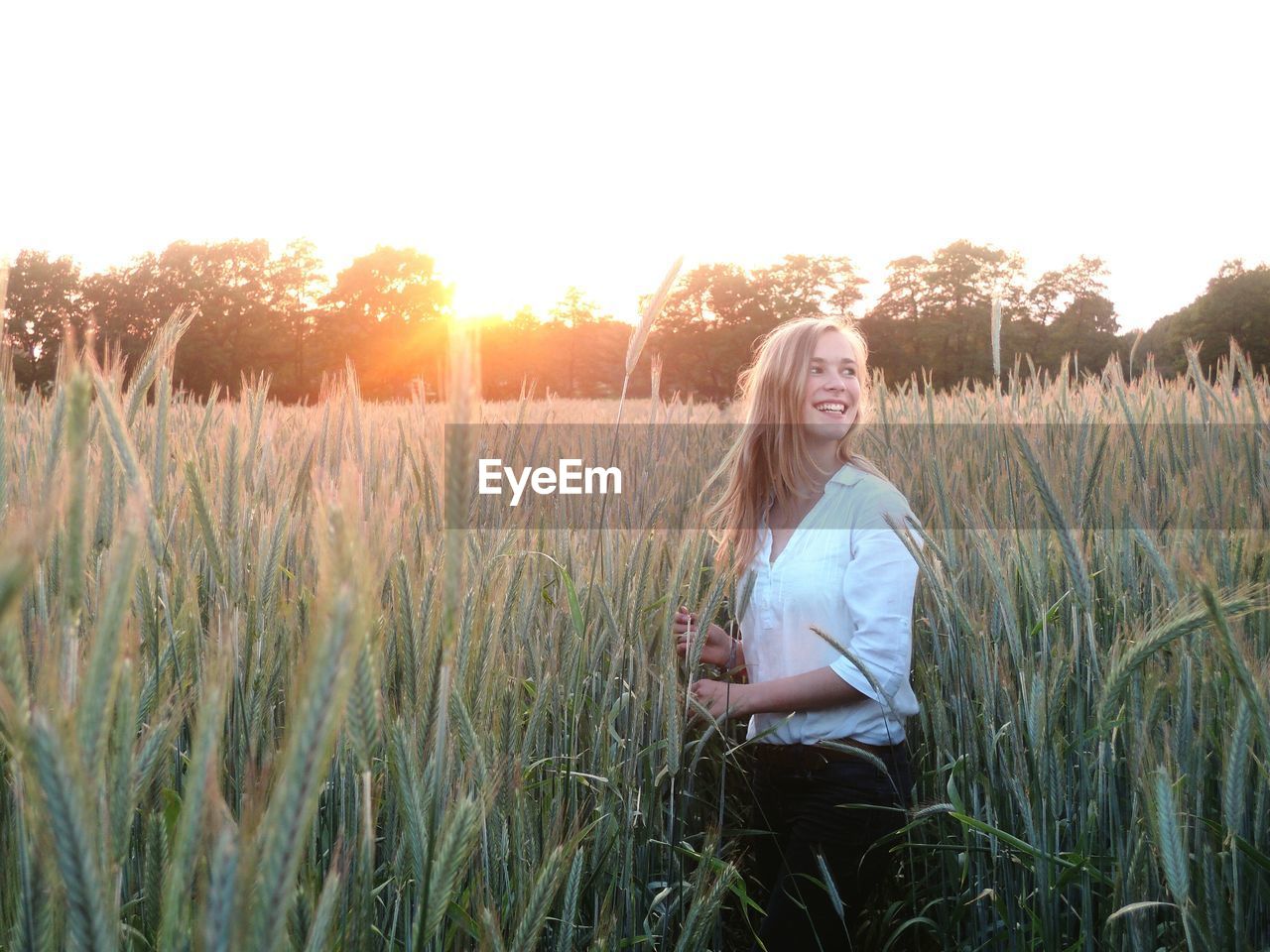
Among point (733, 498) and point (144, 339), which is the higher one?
point (144, 339)

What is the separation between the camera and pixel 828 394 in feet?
7.88

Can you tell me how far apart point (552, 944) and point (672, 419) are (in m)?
3.18

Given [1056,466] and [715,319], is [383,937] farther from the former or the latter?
[715,319]

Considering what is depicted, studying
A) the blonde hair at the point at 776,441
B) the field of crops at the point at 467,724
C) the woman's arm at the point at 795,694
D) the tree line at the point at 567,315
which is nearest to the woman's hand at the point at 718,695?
the woman's arm at the point at 795,694

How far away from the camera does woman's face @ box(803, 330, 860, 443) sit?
93.8 inches

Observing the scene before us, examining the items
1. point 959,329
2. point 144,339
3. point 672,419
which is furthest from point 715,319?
point 672,419

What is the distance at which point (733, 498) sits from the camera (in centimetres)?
258

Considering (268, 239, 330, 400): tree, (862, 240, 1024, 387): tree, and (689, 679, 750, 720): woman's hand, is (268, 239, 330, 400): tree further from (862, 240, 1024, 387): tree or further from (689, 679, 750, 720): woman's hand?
(689, 679, 750, 720): woman's hand

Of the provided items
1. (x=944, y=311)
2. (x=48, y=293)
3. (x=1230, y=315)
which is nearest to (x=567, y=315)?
(x=944, y=311)

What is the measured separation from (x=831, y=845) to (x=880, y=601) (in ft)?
1.66
